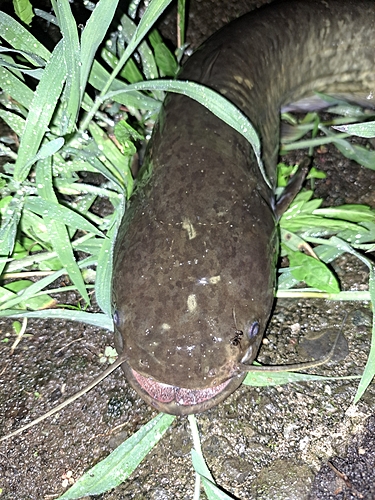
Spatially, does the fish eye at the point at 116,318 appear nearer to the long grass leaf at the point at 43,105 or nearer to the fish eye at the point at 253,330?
the fish eye at the point at 253,330

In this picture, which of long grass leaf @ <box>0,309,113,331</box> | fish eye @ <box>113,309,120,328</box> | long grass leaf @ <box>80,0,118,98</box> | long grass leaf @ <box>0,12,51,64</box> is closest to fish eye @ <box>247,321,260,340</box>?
fish eye @ <box>113,309,120,328</box>

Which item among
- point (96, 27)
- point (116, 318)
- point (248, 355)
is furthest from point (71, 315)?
point (96, 27)

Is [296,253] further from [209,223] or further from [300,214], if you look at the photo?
[209,223]

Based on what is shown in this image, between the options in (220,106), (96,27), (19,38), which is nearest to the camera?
(220,106)

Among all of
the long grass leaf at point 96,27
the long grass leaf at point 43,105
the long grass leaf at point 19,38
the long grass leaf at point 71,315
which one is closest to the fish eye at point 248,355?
the long grass leaf at point 71,315

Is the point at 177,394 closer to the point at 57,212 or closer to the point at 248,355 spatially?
the point at 248,355

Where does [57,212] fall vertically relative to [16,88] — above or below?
below

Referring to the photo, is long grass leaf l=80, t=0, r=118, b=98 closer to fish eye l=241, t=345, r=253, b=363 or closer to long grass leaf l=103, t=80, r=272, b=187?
long grass leaf l=103, t=80, r=272, b=187

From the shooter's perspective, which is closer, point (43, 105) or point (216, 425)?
point (216, 425)

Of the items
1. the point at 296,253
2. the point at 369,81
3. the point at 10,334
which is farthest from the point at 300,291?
the point at 369,81
